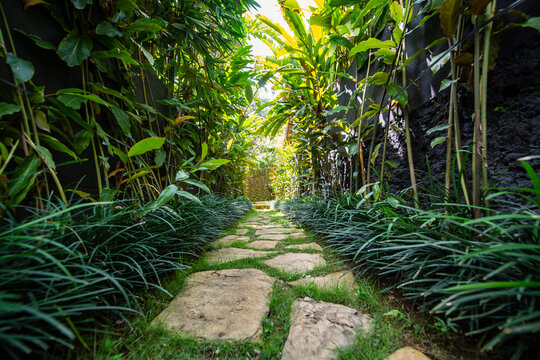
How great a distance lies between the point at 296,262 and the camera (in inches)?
45.6

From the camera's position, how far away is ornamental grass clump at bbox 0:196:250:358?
15.7 inches

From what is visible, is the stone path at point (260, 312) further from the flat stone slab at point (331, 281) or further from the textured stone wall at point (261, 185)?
the textured stone wall at point (261, 185)

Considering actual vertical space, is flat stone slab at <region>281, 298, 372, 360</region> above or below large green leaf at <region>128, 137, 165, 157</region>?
below

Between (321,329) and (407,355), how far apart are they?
0.22 metres

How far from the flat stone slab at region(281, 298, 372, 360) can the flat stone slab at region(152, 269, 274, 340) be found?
0.37 ft

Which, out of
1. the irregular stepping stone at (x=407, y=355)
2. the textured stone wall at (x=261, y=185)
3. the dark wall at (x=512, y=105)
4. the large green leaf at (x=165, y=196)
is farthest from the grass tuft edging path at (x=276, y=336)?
the textured stone wall at (x=261, y=185)

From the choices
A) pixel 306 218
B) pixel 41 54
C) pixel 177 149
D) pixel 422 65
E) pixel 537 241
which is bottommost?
pixel 306 218

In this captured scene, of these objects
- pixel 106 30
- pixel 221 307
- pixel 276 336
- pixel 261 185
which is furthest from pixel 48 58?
pixel 261 185

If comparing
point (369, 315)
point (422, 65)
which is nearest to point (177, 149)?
point (369, 315)

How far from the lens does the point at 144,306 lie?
27.6 inches

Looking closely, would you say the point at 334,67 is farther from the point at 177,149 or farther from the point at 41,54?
the point at 41,54

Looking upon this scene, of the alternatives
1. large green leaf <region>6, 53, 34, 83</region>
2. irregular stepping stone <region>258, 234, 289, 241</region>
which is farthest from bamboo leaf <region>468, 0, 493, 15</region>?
irregular stepping stone <region>258, 234, 289, 241</region>

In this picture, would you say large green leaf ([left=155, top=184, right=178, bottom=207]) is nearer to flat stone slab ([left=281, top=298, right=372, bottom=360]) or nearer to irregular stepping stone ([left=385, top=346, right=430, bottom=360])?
flat stone slab ([left=281, top=298, right=372, bottom=360])

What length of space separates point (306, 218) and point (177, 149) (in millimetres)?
1328
